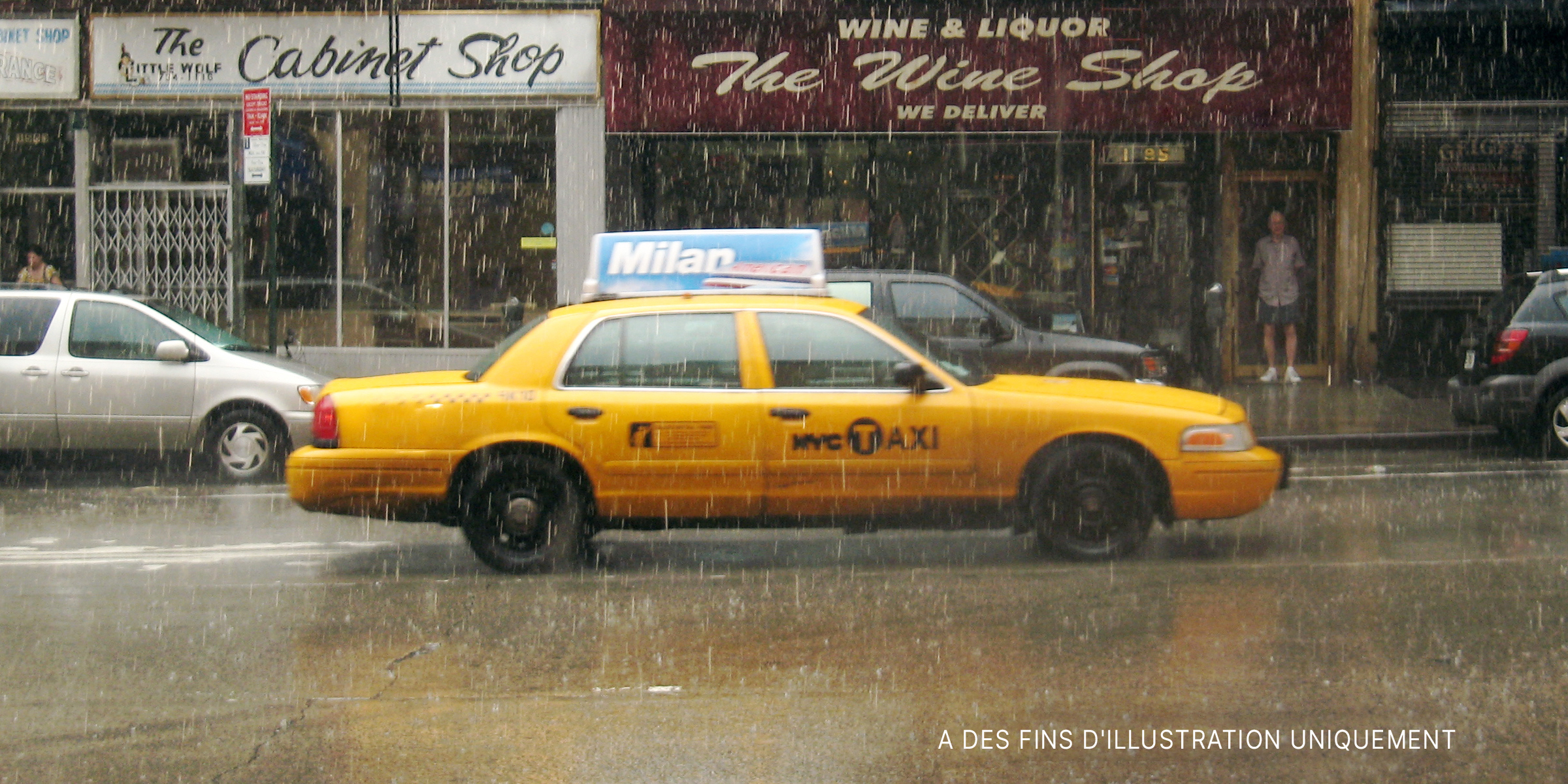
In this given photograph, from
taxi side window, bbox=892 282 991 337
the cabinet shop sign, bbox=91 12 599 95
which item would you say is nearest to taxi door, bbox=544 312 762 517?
taxi side window, bbox=892 282 991 337

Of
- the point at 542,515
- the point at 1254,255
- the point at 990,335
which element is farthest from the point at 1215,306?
the point at 542,515

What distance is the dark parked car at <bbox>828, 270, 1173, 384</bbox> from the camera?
1204 centimetres

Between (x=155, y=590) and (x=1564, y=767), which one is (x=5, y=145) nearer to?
(x=155, y=590)

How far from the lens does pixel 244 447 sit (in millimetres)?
11875

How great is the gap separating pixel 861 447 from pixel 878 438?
0.09m

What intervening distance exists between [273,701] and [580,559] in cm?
286

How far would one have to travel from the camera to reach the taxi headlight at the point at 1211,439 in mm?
7891

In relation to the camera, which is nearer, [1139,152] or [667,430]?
[667,430]

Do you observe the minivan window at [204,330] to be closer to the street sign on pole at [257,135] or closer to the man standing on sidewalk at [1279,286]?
the street sign on pole at [257,135]

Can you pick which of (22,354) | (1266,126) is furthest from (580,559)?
(1266,126)

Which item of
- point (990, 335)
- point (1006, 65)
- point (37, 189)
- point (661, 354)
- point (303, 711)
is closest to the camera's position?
point (303, 711)

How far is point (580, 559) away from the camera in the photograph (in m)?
8.36

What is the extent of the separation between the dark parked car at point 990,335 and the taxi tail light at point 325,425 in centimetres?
492

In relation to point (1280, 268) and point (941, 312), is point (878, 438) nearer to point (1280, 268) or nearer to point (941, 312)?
point (941, 312)
